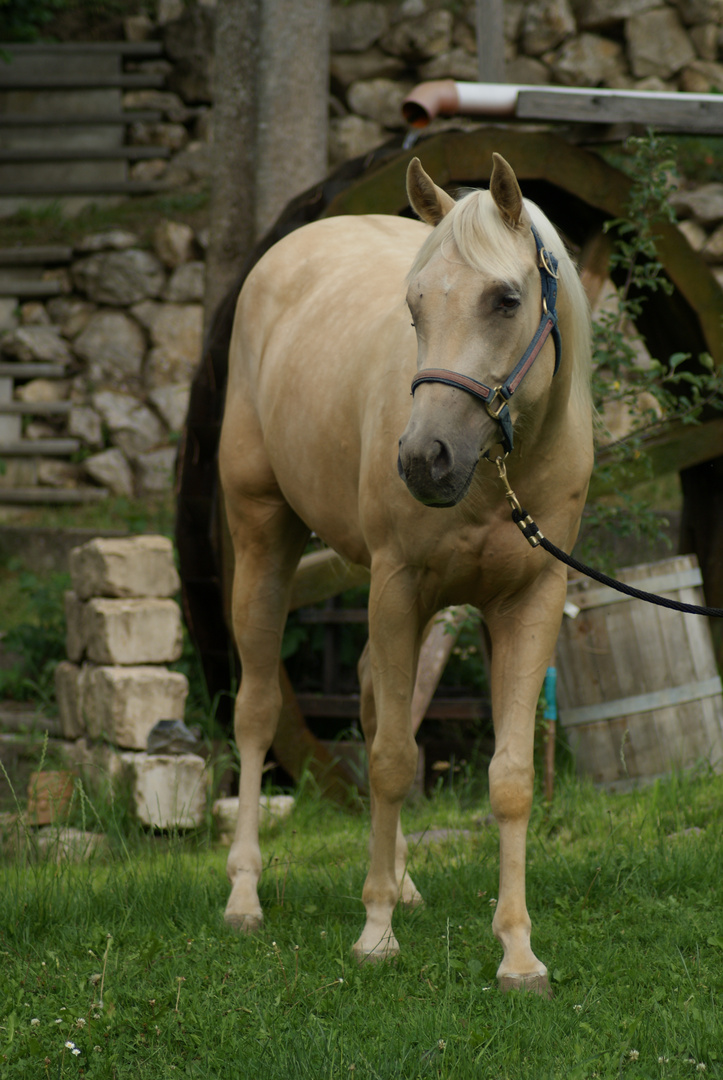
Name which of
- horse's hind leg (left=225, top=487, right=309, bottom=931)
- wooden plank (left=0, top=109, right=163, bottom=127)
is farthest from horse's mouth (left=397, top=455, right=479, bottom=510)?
wooden plank (left=0, top=109, right=163, bottom=127)

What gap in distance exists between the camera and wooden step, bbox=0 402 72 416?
9.31 metres

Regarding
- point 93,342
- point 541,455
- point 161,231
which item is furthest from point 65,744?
point 161,231


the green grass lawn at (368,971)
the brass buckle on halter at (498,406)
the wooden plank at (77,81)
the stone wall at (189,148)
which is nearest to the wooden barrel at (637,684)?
the green grass lawn at (368,971)

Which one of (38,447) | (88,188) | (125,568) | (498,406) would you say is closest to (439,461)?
(498,406)

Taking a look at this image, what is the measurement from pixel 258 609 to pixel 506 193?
1.94 meters

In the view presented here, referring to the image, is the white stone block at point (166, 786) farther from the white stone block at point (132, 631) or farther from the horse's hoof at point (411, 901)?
the horse's hoof at point (411, 901)

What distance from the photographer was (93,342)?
9750 mm

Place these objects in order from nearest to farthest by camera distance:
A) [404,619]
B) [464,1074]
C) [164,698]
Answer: [464,1074]
[404,619]
[164,698]

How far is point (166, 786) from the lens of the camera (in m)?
4.91

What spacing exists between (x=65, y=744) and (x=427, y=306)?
4.02 metres

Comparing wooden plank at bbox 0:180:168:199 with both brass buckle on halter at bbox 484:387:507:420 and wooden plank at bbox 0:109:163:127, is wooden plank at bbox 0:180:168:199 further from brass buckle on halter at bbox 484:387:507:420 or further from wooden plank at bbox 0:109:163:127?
brass buckle on halter at bbox 484:387:507:420

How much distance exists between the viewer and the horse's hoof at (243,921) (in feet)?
11.0

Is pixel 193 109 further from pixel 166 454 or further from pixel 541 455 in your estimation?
pixel 541 455

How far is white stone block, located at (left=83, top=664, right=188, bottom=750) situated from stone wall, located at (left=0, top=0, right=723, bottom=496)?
13.3 ft
